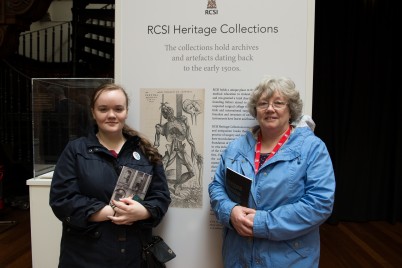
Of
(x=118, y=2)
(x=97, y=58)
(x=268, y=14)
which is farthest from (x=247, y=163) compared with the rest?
(x=97, y=58)

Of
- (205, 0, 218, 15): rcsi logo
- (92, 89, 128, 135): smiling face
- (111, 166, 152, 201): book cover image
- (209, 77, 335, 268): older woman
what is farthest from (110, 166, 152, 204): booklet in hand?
(205, 0, 218, 15): rcsi logo

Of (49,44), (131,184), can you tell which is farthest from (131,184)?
(49,44)

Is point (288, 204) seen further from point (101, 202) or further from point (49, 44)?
point (49, 44)

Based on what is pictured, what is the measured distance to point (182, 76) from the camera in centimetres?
171

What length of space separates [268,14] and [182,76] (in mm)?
497

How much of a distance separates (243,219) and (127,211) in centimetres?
45

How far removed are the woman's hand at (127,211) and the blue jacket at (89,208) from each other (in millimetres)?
46

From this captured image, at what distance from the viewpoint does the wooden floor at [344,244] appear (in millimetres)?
3189

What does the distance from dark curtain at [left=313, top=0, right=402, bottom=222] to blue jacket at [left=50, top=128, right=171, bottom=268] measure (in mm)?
3310

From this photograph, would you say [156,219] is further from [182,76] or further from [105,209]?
[182,76]

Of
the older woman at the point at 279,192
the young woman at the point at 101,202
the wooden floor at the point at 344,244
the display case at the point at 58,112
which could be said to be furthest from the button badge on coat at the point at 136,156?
the wooden floor at the point at 344,244

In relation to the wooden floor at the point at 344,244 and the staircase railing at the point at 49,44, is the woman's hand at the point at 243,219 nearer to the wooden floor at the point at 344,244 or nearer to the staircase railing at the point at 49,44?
the wooden floor at the point at 344,244

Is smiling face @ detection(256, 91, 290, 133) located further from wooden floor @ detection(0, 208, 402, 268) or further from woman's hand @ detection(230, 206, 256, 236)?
wooden floor @ detection(0, 208, 402, 268)

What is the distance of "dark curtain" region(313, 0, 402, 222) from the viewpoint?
4051 mm
